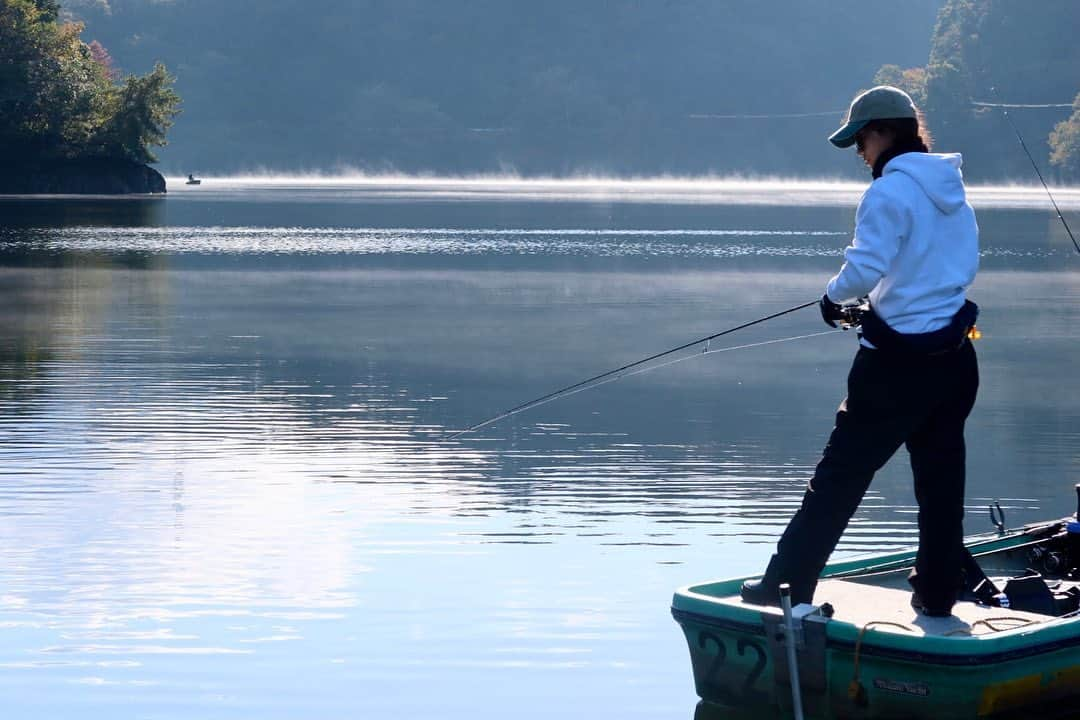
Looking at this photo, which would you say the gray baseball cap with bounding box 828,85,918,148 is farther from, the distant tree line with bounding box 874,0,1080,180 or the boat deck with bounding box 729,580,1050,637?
the distant tree line with bounding box 874,0,1080,180

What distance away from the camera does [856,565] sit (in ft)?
Answer: 26.5

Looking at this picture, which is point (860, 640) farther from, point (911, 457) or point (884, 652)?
point (911, 457)

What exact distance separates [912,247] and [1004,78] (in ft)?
611

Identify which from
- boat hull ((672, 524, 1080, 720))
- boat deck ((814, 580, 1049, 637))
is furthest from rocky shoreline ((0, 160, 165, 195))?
boat hull ((672, 524, 1080, 720))

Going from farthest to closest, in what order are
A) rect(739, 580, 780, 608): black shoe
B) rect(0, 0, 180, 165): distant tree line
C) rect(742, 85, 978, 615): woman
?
rect(0, 0, 180, 165): distant tree line → rect(739, 580, 780, 608): black shoe → rect(742, 85, 978, 615): woman

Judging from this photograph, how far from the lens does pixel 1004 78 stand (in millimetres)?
186625

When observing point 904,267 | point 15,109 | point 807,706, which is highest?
point 15,109

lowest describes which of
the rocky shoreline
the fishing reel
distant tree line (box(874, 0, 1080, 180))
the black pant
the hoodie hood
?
the black pant

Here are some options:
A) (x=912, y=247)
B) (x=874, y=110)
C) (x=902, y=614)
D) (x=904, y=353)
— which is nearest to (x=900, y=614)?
(x=902, y=614)

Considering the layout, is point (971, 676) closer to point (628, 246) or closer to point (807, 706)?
point (807, 706)

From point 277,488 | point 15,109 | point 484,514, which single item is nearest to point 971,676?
point 484,514

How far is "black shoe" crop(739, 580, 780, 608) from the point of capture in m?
7.22

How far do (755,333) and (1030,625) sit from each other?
1793 cm

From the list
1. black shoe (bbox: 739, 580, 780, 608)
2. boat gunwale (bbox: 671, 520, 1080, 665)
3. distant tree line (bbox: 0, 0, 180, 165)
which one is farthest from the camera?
distant tree line (bbox: 0, 0, 180, 165)
